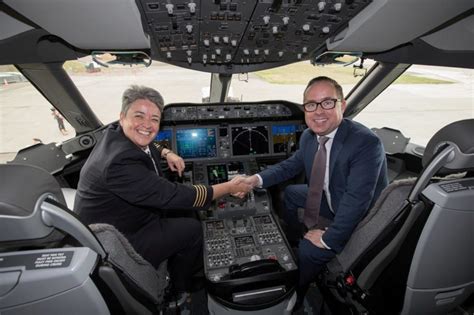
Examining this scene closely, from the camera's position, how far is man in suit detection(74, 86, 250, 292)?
132cm

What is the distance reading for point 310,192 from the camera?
1694 millimetres

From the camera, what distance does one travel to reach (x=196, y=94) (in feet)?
11.4

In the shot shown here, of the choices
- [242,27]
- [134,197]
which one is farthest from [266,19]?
[134,197]

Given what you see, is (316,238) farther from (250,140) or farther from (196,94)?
(196,94)

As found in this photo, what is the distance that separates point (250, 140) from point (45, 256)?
209cm

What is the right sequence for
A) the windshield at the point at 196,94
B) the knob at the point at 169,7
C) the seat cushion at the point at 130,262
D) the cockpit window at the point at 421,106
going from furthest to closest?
1. the cockpit window at the point at 421,106
2. the windshield at the point at 196,94
3. the knob at the point at 169,7
4. the seat cushion at the point at 130,262

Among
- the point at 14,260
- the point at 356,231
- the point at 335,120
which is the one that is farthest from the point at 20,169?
the point at 335,120

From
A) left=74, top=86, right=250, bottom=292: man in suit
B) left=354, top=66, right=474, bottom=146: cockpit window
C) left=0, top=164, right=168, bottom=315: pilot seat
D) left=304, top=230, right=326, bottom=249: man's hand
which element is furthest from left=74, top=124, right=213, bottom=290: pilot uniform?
left=354, top=66, right=474, bottom=146: cockpit window

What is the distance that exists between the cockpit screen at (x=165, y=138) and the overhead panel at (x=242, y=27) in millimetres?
651

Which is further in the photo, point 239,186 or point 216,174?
point 216,174

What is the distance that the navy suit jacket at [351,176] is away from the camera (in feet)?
4.51

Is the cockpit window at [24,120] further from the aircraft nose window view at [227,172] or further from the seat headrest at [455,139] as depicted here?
the seat headrest at [455,139]

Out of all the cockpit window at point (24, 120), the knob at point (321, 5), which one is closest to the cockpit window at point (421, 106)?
the knob at point (321, 5)

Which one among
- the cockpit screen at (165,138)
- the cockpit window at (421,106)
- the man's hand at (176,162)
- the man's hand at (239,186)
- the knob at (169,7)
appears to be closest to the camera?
the knob at (169,7)
